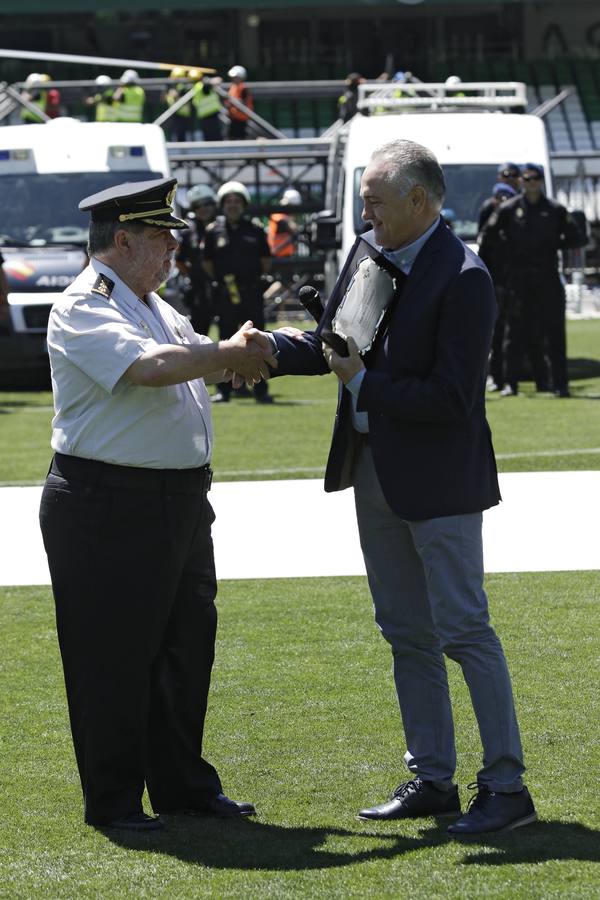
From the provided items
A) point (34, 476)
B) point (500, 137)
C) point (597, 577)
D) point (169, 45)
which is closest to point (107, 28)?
point (169, 45)

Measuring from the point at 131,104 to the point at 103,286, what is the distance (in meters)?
20.2

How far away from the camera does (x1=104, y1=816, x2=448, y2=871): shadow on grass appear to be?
13.8ft

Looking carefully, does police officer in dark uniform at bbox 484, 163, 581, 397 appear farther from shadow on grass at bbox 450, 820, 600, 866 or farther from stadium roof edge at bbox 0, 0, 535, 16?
stadium roof edge at bbox 0, 0, 535, 16

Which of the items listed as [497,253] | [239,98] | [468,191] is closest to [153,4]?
[239,98]

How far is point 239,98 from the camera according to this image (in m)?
27.2

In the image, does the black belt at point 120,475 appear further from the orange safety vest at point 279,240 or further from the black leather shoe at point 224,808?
the orange safety vest at point 279,240

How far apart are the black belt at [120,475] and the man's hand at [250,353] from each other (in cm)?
33

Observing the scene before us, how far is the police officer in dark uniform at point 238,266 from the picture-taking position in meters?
15.3

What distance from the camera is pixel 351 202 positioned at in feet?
53.9

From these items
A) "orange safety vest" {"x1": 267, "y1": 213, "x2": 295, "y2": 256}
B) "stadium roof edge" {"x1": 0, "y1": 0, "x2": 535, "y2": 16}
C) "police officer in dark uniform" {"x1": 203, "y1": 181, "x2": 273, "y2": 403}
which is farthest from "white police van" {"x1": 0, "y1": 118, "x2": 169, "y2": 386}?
"stadium roof edge" {"x1": 0, "y1": 0, "x2": 535, "y2": 16}

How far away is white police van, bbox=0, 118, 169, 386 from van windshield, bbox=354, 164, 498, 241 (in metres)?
2.44

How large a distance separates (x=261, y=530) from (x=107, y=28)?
37224 mm

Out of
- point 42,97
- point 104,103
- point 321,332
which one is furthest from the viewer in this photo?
point 42,97

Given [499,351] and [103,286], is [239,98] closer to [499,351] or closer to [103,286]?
[499,351]
